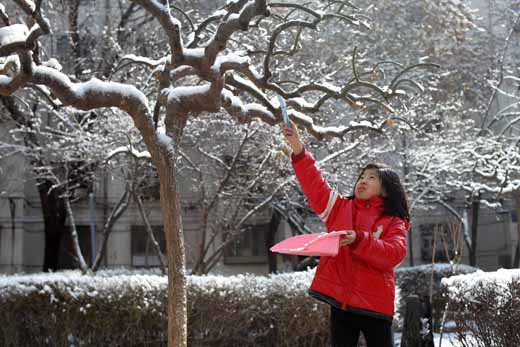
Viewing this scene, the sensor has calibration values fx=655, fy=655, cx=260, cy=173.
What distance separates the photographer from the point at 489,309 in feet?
22.4

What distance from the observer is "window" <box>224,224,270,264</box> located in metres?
23.8

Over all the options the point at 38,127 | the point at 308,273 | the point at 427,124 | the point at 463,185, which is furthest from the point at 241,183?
the point at 463,185

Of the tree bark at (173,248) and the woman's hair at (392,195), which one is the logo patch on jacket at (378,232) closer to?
the woman's hair at (392,195)

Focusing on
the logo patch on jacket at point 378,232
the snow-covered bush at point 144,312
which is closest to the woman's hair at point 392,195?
the logo patch on jacket at point 378,232

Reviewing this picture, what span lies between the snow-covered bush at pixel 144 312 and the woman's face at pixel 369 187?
5.11 meters

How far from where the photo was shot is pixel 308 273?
9.38 metres

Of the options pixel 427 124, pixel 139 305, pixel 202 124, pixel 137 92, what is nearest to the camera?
pixel 137 92

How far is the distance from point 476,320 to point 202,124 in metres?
6.46

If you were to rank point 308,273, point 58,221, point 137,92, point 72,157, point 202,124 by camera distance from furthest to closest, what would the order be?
point 58,221 < point 72,157 < point 202,124 < point 308,273 < point 137,92

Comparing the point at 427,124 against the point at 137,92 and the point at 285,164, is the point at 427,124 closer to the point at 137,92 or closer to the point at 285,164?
the point at 285,164

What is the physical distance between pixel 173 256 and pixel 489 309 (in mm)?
3378

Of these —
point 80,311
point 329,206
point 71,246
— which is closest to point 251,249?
point 71,246

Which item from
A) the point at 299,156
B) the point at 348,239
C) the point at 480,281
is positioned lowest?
the point at 480,281

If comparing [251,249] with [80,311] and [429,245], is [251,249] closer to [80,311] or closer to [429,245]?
[429,245]
